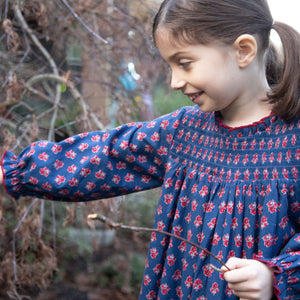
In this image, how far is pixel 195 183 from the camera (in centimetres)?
137

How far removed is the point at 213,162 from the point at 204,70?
11.3 inches

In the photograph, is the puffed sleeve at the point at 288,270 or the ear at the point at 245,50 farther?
the ear at the point at 245,50

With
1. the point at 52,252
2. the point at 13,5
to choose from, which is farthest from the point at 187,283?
the point at 13,5

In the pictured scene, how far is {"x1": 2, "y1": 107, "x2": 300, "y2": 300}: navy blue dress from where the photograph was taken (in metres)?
1.22

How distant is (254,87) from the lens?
132 cm

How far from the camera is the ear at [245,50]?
1.23 metres

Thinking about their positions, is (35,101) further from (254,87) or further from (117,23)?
(254,87)

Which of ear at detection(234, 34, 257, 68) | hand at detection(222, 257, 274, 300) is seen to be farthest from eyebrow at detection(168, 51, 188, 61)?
hand at detection(222, 257, 274, 300)

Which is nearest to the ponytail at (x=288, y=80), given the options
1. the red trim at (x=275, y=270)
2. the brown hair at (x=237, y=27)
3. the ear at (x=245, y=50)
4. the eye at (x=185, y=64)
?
the brown hair at (x=237, y=27)

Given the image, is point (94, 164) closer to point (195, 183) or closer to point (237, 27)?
point (195, 183)

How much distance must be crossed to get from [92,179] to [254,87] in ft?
1.88

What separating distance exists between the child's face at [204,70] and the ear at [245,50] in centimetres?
1

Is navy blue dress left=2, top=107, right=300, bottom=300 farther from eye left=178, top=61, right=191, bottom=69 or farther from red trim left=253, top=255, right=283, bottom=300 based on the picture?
eye left=178, top=61, right=191, bottom=69

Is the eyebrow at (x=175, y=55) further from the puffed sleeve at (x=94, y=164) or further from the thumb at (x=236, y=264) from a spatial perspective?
the thumb at (x=236, y=264)
